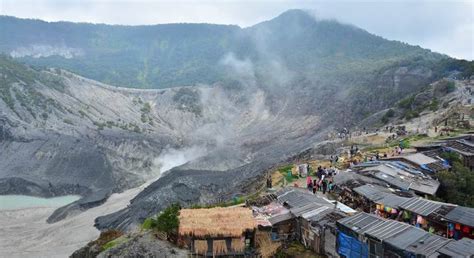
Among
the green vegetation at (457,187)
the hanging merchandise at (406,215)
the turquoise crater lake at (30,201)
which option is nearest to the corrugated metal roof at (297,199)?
the hanging merchandise at (406,215)

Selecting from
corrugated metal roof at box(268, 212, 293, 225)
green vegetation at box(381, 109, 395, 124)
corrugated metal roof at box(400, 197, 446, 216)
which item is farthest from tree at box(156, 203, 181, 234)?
green vegetation at box(381, 109, 395, 124)

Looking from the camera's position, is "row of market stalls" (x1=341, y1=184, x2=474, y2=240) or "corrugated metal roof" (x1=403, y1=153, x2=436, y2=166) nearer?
"row of market stalls" (x1=341, y1=184, x2=474, y2=240)

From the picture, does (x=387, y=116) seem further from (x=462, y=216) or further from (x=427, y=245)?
(x=427, y=245)

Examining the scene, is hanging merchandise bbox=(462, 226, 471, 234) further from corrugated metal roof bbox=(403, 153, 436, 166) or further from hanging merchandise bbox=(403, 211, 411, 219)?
corrugated metal roof bbox=(403, 153, 436, 166)

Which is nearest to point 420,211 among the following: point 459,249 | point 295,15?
point 459,249

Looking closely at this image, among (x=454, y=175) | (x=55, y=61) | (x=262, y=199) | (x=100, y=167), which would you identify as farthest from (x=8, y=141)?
(x=55, y=61)

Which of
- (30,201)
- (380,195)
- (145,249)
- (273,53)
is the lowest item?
(30,201)
